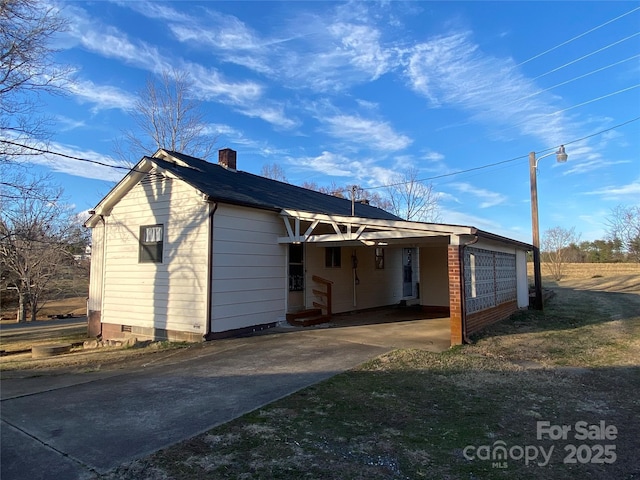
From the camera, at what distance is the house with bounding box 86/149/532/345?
9109 mm

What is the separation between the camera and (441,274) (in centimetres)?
1398

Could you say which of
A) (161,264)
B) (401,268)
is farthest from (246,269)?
(401,268)

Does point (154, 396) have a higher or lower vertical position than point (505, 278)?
lower

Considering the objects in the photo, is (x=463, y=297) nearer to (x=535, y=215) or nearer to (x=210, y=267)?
(x=210, y=267)

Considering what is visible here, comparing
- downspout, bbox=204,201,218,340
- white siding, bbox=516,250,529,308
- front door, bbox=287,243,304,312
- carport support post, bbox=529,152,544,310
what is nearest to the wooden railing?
front door, bbox=287,243,304,312

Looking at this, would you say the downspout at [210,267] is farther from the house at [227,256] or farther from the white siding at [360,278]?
the white siding at [360,278]

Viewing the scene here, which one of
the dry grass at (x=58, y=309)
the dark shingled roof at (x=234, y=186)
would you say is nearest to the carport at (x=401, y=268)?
the dark shingled roof at (x=234, y=186)

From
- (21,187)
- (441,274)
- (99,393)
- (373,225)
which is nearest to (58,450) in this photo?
(99,393)

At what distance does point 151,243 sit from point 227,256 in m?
2.46

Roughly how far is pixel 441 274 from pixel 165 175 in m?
9.33

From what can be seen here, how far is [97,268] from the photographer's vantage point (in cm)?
1245

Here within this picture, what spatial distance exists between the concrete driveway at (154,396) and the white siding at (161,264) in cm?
140

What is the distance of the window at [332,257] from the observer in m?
13.1

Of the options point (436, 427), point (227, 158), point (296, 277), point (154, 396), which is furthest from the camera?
point (227, 158)
